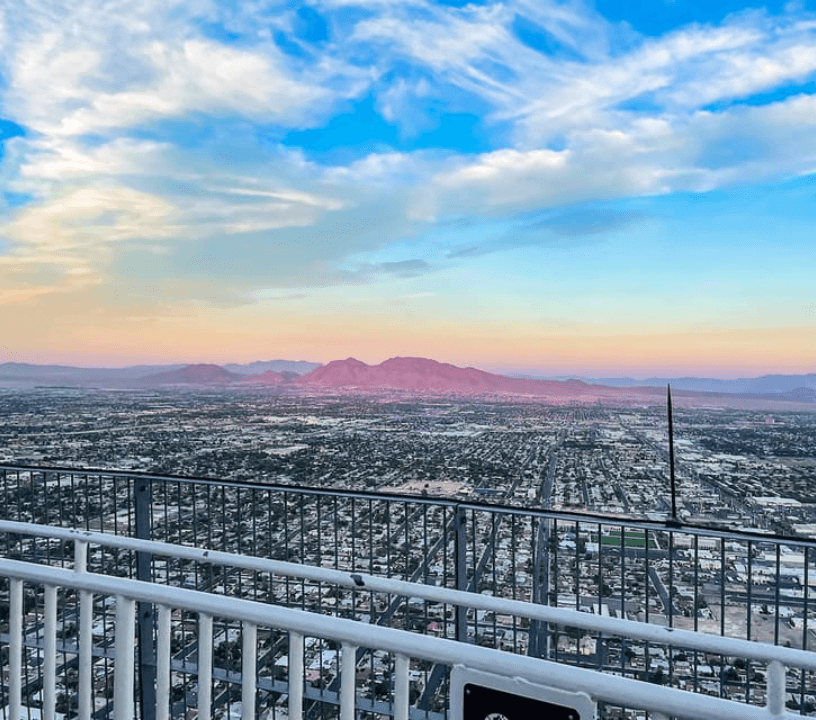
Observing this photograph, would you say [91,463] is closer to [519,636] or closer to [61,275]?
[61,275]

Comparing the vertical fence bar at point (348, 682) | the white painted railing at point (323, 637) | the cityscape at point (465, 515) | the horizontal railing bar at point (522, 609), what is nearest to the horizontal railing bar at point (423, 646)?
the white painted railing at point (323, 637)

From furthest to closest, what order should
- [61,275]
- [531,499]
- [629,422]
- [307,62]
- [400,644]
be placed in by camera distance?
[629,422]
[61,275]
[531,499]
[307,62]
[400,644]

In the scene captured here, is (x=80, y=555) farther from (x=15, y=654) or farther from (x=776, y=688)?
(x=776, y=688)

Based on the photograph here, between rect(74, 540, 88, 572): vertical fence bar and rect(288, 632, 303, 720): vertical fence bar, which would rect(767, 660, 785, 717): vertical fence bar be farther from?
rect(74, 540, 88, 572): vertical fence bar

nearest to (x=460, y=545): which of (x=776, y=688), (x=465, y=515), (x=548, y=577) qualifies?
(x=465, y=515)

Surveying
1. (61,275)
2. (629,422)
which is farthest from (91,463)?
(629,422)

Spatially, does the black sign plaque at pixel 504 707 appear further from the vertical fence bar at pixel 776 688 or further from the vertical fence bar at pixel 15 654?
the vertical fence bar at pixel 15 654

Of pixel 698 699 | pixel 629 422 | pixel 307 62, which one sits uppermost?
pixel 307 62
